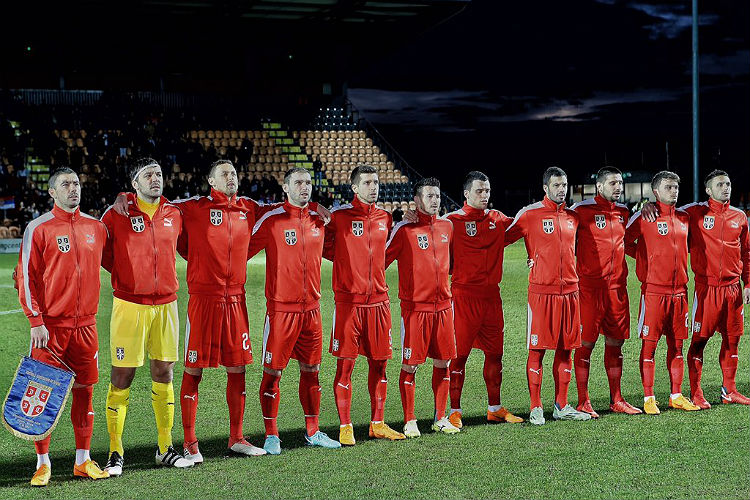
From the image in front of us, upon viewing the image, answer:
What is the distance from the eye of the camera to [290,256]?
6.32 m

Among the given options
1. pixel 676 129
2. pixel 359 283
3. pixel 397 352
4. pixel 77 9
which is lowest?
pixel 397 352

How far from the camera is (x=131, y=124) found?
32.9m

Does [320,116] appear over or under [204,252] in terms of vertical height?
over

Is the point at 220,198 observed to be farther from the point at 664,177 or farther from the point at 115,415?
the point at 664,177

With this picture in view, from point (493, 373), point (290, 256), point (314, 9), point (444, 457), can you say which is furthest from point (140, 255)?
point (314, 9)

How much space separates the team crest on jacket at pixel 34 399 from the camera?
5.55 metres

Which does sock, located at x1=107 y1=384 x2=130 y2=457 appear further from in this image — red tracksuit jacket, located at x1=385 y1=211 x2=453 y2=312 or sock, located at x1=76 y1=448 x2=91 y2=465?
red tracksuit jacket, located at x1=385 y1=211 x2=453 y2=312

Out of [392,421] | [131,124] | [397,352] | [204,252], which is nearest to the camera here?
[204,252]

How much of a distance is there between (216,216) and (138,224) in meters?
0.57

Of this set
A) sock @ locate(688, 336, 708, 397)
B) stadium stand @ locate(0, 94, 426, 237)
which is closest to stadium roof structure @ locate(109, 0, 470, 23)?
stadium stand @ locate(0, 94, 426, 237)

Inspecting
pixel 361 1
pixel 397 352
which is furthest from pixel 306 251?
pixel 361 1

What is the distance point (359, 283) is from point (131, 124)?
28393mm

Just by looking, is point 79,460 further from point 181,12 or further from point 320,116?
point 320,116

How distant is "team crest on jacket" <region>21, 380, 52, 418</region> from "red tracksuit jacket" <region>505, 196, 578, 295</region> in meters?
3.83
